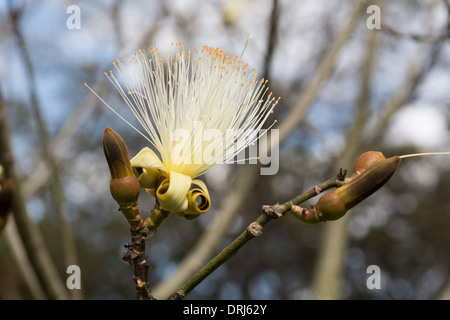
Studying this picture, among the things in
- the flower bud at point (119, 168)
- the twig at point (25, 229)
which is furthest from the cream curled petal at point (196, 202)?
the twig at point (25, 229)

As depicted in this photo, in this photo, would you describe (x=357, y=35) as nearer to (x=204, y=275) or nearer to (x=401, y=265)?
(x=204, y=275)

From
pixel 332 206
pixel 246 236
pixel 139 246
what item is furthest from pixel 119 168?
pixel 332 206

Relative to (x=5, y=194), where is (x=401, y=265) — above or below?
below

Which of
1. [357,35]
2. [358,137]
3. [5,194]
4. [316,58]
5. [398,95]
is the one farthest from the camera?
[316,58]

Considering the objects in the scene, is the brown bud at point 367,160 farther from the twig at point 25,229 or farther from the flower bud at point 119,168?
the twig at point 25,229

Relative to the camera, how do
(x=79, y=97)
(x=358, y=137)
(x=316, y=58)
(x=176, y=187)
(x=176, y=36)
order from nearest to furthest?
1. (x=176, y=187)
2. (x=358, y=137)
3. (x=176, y=36)
4. (x=316, y=58)
5. (x=79, y=97)

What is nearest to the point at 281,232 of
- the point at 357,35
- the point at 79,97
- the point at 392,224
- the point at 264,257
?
the point at 264,257
